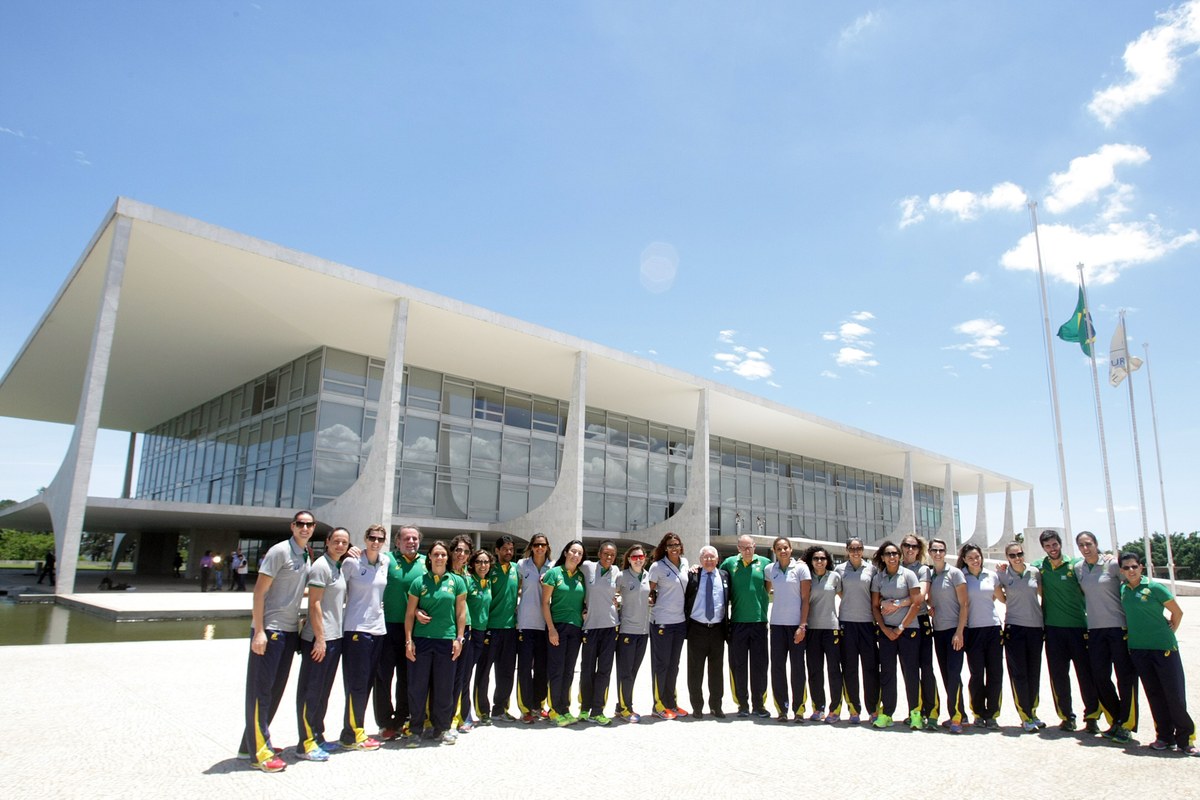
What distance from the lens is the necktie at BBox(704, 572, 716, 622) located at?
6.58m

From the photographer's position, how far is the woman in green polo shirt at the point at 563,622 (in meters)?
6.14

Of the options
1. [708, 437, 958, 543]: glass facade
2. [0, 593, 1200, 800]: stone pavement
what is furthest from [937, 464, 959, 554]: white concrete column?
[0, 593, 1200, 800]: stone pavement

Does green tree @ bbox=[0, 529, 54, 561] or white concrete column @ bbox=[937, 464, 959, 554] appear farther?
green tree @ bbox=[0, 529, 54, 561]

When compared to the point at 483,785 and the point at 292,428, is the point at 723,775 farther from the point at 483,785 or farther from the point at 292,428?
the point at 292,428

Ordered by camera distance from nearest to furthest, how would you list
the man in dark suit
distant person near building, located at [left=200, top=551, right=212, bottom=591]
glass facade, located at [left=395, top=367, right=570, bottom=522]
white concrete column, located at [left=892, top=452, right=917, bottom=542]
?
the man in dark suit → distant person near building, located at [left=200, top=551, right=212, bottom=591] → glass facade, located at [left=395, top=367, right=570, bottom=522] → white concrete column, located at [left=892, top=452, right=917, bottom=542]

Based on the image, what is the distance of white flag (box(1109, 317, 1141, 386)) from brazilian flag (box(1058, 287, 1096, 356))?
2.61m

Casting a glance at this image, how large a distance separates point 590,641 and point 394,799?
2525mm

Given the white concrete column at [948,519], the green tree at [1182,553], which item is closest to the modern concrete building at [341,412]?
the white concrete column at [948,519]

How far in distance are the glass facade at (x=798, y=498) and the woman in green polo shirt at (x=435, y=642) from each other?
2827cm

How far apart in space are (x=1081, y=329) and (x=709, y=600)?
69.7ft

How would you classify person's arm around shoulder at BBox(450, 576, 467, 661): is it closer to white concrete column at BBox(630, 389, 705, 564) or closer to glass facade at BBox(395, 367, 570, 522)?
glass facade at BBox(395, 367, 570, 522)

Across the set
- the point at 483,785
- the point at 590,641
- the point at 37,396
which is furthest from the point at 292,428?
the point at 483,785

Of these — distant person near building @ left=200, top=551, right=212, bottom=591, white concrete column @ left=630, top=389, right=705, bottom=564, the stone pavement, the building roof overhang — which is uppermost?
the building roof overhang

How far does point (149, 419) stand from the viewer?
1358 inches
